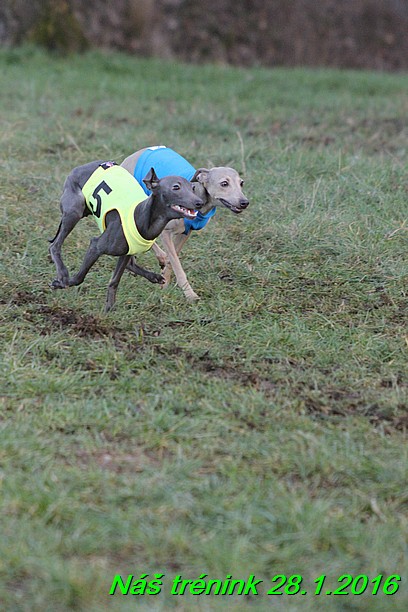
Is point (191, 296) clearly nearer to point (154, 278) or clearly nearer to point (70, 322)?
point (154, 278)

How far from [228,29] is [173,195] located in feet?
37.6

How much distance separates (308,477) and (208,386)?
99 cm

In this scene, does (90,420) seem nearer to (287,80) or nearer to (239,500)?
(239,500)

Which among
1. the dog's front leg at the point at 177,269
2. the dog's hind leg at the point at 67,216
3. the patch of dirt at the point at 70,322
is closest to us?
the patch of dirt at the point at 70,322

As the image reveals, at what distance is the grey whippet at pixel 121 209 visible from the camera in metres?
5.66

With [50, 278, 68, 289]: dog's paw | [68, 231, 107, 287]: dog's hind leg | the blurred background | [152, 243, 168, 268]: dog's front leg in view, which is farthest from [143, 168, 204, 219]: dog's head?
the blurred background

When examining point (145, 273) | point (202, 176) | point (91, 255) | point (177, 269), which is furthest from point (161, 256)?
point (91, 255)

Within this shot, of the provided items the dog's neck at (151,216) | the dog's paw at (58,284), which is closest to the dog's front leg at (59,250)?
the dog's paw at (58,284)

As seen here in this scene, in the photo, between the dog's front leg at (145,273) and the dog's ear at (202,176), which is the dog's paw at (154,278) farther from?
the dog's ear at (202,176)

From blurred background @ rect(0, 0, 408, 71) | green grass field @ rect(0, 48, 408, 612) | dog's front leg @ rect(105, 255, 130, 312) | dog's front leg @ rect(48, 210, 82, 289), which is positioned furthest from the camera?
blurred background @ rect(0, 0, 408, 71)

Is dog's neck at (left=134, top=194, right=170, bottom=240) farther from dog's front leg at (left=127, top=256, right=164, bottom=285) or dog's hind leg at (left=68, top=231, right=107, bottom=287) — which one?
dog's front leg at (left=127, top=256, right=164, bottom=285)

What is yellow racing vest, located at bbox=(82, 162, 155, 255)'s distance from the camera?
5.69 m

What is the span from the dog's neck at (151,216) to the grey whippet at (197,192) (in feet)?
1.70

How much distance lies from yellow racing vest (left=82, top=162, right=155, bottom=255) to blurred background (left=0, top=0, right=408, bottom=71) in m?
8.84
